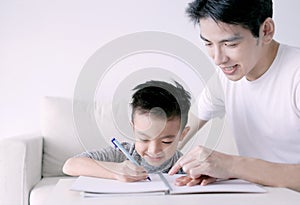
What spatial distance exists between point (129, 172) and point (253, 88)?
555 mm

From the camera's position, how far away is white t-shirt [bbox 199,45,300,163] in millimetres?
1277

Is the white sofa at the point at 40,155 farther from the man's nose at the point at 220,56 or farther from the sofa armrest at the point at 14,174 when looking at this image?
the man's nose at the point at 220,56

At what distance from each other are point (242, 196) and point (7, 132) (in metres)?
1.90

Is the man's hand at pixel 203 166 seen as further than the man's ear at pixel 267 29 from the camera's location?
No

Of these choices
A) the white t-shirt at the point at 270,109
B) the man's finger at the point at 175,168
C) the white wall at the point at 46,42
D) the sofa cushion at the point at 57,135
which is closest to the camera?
the man's finger at the point at 175,168

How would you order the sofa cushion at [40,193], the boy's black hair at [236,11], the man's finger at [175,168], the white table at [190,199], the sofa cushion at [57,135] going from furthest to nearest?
the sofa cushion at [57,135]
the sofa cushion at [40,193]
the boy's black hair at [236,11]
the man's finger at [175,168]
the white table at [190,199]

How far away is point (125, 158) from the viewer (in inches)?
37.9

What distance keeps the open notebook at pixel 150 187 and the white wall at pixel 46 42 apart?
161 cm

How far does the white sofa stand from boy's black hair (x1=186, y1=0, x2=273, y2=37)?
3.25 feet

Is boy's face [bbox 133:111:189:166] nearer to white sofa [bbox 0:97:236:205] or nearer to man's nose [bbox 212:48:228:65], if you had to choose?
man's nose [bbox 212:48:228:65]

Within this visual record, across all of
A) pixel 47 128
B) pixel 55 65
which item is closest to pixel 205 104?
pixel 47 128

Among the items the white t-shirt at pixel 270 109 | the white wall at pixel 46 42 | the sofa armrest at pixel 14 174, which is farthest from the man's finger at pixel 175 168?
the white wall at pixel 46 42

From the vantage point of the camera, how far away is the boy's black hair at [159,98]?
0.90m

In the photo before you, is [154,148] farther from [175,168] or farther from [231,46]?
[231,46]
